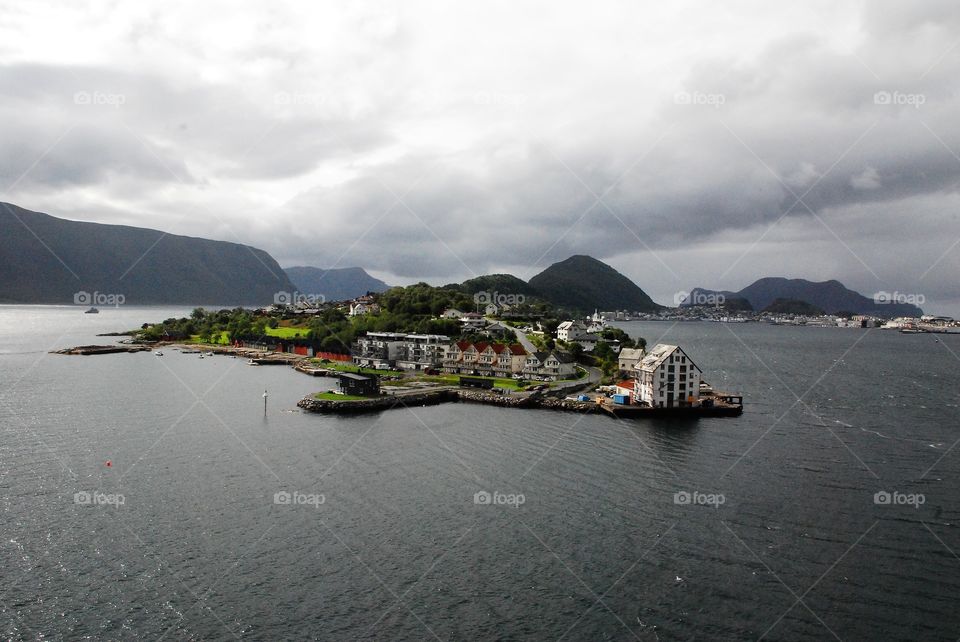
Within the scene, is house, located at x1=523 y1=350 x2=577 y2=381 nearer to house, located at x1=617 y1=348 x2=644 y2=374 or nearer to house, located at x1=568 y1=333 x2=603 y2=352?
house, located at x1=617 y1=348 x2=644 y2=374

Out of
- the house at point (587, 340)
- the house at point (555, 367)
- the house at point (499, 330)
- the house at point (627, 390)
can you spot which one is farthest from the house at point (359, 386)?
the house at point (587, 340)

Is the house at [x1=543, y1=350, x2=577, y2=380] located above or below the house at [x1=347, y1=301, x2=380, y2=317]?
below

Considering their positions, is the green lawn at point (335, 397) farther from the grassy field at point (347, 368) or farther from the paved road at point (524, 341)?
the paved road at point (524, 341)

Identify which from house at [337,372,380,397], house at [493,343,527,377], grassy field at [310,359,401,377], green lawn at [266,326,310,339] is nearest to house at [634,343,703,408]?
house at [493,343,527,377]

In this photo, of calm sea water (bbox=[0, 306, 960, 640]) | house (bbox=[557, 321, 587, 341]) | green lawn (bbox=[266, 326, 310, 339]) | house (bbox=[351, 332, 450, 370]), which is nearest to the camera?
calm sea water (bbox=[0, 306, 960, 640])

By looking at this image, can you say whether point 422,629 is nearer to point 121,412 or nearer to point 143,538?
point 143,538

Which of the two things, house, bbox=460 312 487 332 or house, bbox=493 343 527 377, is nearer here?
house, bbox=493 343 527 377

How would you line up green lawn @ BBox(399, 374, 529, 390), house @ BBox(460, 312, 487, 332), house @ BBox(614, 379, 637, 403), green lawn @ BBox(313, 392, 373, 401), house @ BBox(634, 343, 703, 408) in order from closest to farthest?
house @ BBox(634, 343, 703, 408) → green lawn @ BBox(313, 392, 373, 401) → house @ BBox(614, 379, 637, 403) → green lawn @ BBox(399, 374, 529, 390) → house @ BBox(460, 312, 487, 332)
